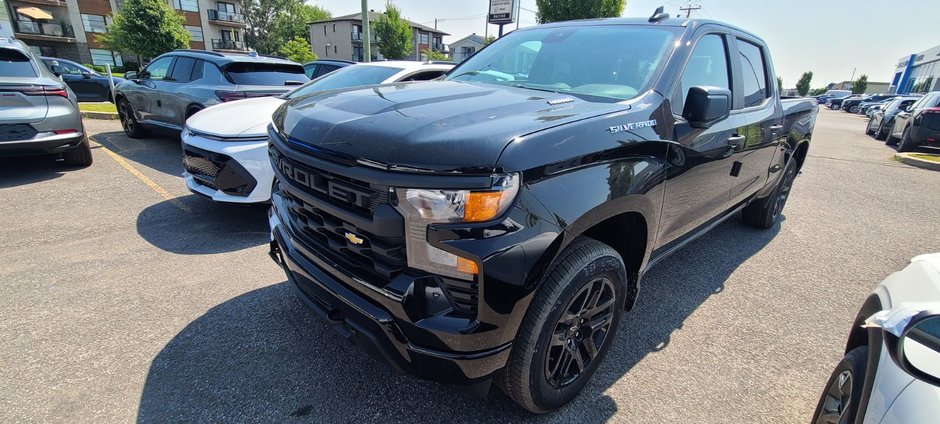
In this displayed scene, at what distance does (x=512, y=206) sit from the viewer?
5.13 ft

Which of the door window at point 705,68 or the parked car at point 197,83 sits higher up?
the door window at point 705,68

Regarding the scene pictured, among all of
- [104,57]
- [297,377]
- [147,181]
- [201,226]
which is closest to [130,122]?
[147,181]

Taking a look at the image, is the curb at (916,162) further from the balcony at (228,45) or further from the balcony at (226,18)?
the balcony at (226,18)

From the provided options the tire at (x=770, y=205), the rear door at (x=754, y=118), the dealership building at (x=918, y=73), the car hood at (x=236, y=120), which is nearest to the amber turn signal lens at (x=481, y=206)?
the rear door at (x=754, y=118)

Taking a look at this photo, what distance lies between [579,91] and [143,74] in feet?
A: 28.0

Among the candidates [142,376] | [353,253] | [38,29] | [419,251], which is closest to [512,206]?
[419,251]

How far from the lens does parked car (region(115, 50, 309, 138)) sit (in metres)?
6.38

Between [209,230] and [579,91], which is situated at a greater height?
[579,91]

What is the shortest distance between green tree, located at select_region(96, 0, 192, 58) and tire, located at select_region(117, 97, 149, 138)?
26.5 meters

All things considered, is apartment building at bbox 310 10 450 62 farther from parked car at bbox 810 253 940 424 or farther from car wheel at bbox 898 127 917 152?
parked car at bbox 810 253 940 424

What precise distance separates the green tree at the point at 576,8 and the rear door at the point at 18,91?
22893 mm

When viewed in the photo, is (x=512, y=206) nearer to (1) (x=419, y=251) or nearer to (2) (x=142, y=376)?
(1) (x=419, y=251)

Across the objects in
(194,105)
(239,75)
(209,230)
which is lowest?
(209,230)

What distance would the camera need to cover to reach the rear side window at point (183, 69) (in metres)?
6.79
